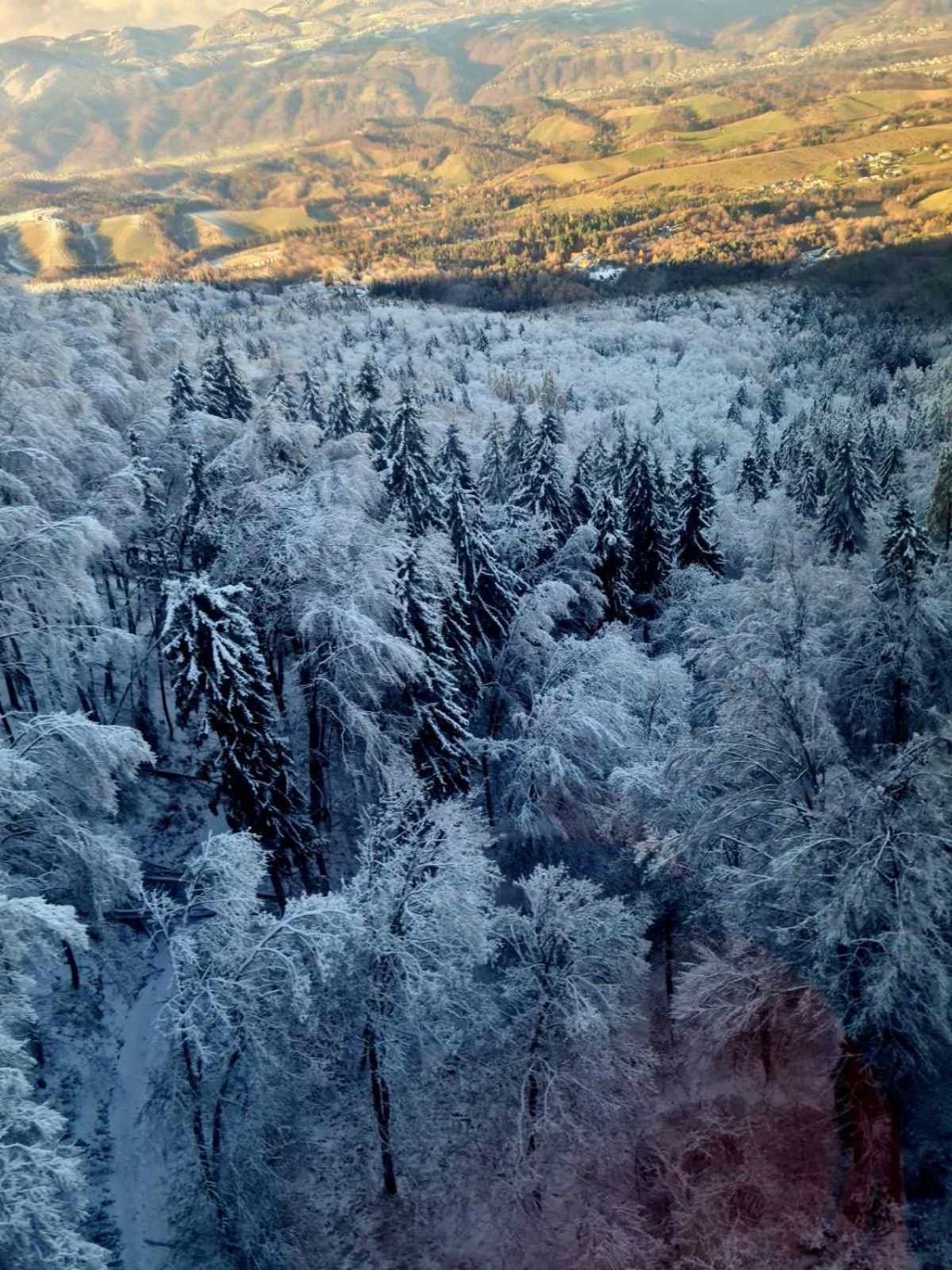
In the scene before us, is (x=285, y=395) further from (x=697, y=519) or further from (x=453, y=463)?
(x=697, y=519)

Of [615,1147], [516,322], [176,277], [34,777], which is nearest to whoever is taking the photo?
[34,777]

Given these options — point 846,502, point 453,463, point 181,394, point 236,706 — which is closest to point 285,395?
point 181,394

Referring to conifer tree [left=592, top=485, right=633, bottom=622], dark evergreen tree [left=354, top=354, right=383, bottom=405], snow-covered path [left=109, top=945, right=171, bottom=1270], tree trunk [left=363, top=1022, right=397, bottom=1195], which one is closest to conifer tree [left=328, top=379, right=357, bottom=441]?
dark evergreen tree [left=354, top=354, right=383, bottom=405]

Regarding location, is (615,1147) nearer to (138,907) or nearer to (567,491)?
(138,907)

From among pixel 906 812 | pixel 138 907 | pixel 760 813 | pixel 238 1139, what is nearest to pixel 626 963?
pixel 760 813

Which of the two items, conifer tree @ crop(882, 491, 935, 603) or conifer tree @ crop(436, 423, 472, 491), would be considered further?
conifer tree @ crop(436, 423, 472, 491)

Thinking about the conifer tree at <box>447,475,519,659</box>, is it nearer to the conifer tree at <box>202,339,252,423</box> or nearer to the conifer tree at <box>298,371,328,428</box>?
the conifer tree at <box>202,339,252,423</box>
